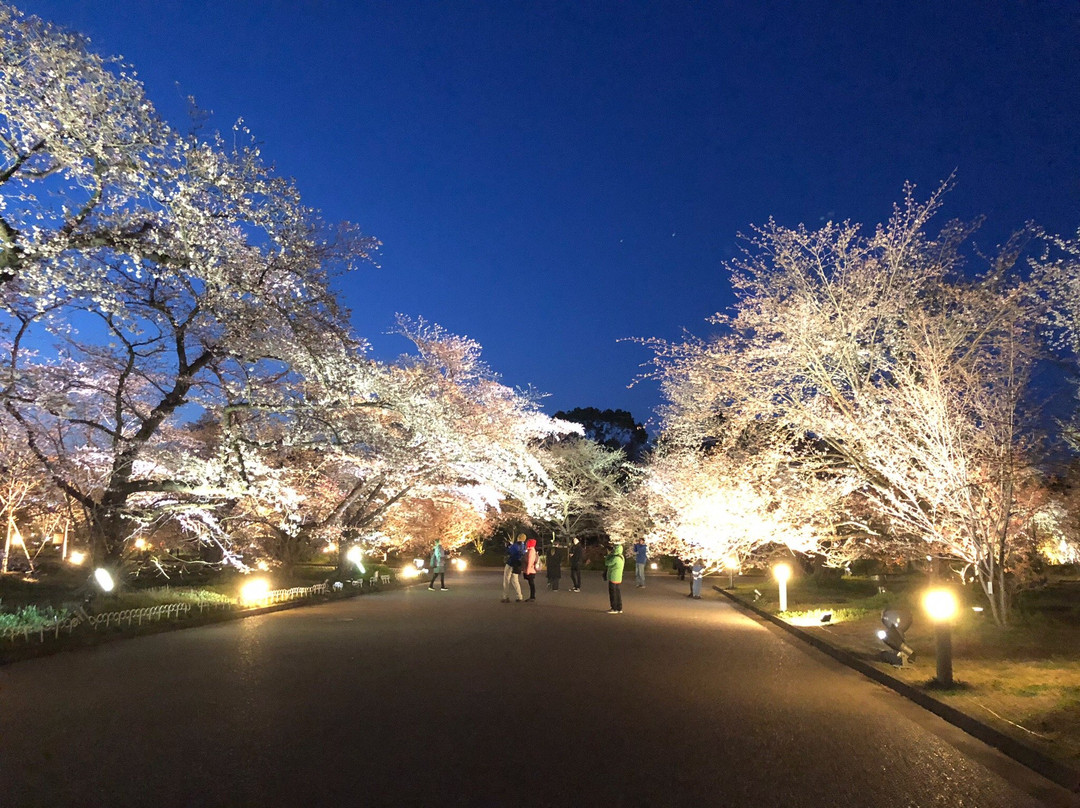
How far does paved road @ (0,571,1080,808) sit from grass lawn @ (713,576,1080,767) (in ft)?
1.50

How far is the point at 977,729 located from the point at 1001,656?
4.36 m

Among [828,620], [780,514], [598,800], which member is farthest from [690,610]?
[598,800]

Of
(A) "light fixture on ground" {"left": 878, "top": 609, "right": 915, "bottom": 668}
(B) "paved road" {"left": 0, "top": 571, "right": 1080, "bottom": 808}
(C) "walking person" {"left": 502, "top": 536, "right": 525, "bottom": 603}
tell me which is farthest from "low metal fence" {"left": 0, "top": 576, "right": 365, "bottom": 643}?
(A) "light fixture on ground" {"left": 878, "top": 609, "right": 915, "bottom": 668}

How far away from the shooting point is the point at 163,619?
12836 mm

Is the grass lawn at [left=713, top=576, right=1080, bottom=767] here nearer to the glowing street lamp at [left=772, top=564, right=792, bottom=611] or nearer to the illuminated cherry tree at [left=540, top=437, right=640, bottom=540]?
the glowing street lamp at [left=772, top=564, right=792, bottom=611]

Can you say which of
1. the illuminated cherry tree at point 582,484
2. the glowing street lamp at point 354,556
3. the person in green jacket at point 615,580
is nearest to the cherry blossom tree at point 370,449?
the glowing street lamp at point 354,556

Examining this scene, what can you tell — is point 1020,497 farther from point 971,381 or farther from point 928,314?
point 928,314

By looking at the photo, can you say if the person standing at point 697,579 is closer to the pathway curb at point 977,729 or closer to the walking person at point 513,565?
the walking person at point 513,565

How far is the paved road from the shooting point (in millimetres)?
4508

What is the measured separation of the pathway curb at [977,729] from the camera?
16.2 feet

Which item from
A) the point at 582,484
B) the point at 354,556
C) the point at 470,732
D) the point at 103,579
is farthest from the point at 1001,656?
the point at 582,484

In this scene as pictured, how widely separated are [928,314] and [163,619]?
15.5 metres

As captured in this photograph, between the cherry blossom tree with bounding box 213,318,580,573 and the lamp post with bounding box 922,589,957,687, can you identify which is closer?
the lamp post with bounding box 922,589,957,687

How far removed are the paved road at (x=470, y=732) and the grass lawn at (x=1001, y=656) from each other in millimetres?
456
